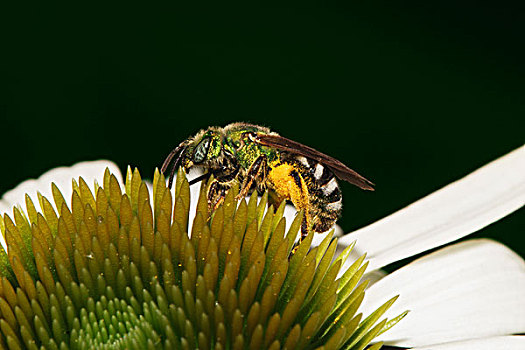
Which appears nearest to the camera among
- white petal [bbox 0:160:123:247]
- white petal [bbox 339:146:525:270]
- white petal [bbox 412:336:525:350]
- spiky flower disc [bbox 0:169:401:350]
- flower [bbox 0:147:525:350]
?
spiky flower disc [bbox 0:169:401:350]

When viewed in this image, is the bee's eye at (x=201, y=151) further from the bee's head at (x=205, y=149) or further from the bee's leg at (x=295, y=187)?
the bee's leg at (x=295, y=187)

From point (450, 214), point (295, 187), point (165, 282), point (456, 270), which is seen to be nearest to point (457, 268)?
point (456, 270)

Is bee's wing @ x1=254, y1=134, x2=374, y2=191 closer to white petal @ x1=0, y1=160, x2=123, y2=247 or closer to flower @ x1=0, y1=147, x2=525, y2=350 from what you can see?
flower @ x1=0, y1=147, x2=525, y2=350

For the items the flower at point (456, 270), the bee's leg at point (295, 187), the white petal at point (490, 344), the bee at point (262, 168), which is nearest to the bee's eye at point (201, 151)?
the bee at point (262, 168)

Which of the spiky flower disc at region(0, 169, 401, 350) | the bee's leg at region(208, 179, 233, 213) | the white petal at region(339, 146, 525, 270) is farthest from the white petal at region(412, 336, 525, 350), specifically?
the bee's leg at region(208, 179, 233, 213)

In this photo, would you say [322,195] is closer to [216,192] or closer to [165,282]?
[216,192]
